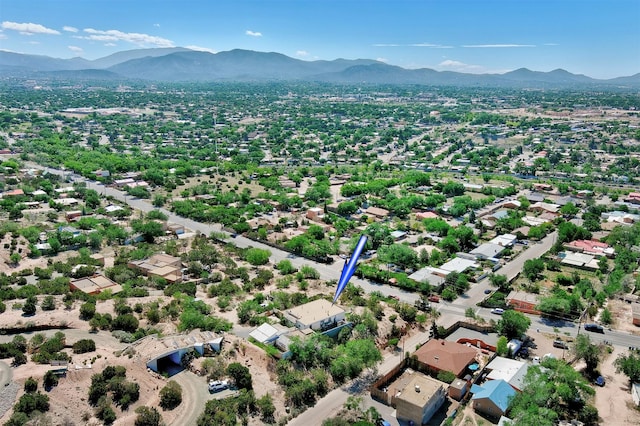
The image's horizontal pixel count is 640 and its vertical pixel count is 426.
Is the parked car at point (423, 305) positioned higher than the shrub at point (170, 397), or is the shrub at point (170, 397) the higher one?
the shrub at point (170, 397)

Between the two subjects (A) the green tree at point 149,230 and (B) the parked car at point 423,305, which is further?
(A) the green tree at point 149,230

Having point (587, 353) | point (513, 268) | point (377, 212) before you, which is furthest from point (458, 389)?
point (377, 212)

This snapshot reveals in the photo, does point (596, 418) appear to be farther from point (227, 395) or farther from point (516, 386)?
point (227, 395)

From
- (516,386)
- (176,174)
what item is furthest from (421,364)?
(176,174)

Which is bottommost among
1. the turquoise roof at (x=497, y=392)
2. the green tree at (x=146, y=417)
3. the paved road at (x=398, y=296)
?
the paved road at (x=398, y=296)

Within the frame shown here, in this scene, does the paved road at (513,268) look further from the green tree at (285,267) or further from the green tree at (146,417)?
the green tree at (146,417)

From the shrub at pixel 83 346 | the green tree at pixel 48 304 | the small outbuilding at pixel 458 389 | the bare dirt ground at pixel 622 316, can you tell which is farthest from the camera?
the bare dirt ground at pixel 622 316

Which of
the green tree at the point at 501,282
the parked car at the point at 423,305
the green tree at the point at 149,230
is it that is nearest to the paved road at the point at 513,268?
the green tree at the point at 501,282

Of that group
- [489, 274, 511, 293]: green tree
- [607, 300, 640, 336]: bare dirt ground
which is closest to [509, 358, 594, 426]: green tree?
[607, 300, 640, 336]: bare dirt ground

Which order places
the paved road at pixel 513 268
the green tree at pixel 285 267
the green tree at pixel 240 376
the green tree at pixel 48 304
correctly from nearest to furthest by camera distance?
the green tree at pixel 240 376, the green tree at pixel 48 304, the paved road at pixel 513 268, the green tree at pixel 285 267
